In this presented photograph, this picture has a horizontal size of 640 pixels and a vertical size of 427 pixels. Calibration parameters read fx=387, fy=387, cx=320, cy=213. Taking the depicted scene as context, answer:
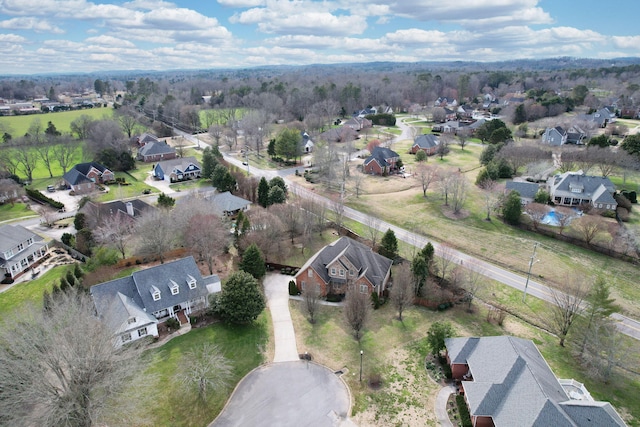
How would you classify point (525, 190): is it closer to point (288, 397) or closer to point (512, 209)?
point (512, 209)

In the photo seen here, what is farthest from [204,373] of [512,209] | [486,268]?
[512,209]

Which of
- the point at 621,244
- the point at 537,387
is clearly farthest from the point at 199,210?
the point at 621,244

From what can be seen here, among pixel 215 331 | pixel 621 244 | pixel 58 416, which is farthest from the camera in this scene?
pixel 621 244

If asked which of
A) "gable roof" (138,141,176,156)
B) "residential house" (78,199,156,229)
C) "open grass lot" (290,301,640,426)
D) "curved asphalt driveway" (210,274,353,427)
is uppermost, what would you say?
"gable roof" (138,141,176,156)

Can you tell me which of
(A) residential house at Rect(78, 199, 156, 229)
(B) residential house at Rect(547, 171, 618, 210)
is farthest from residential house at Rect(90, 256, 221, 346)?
(B) residential house at Rect(547, 171, 618, 210)

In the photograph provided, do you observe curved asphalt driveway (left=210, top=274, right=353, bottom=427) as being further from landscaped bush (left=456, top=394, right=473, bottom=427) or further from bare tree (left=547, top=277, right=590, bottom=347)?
bare tree (left=547, top=277, right=590, bottom=347)

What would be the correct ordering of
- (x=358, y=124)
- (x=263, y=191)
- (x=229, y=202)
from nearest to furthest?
(x=229, y=202)
(x=263, y=191)
(x=358, y=124)

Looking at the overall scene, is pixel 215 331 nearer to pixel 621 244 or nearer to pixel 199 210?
pixel 199 210
